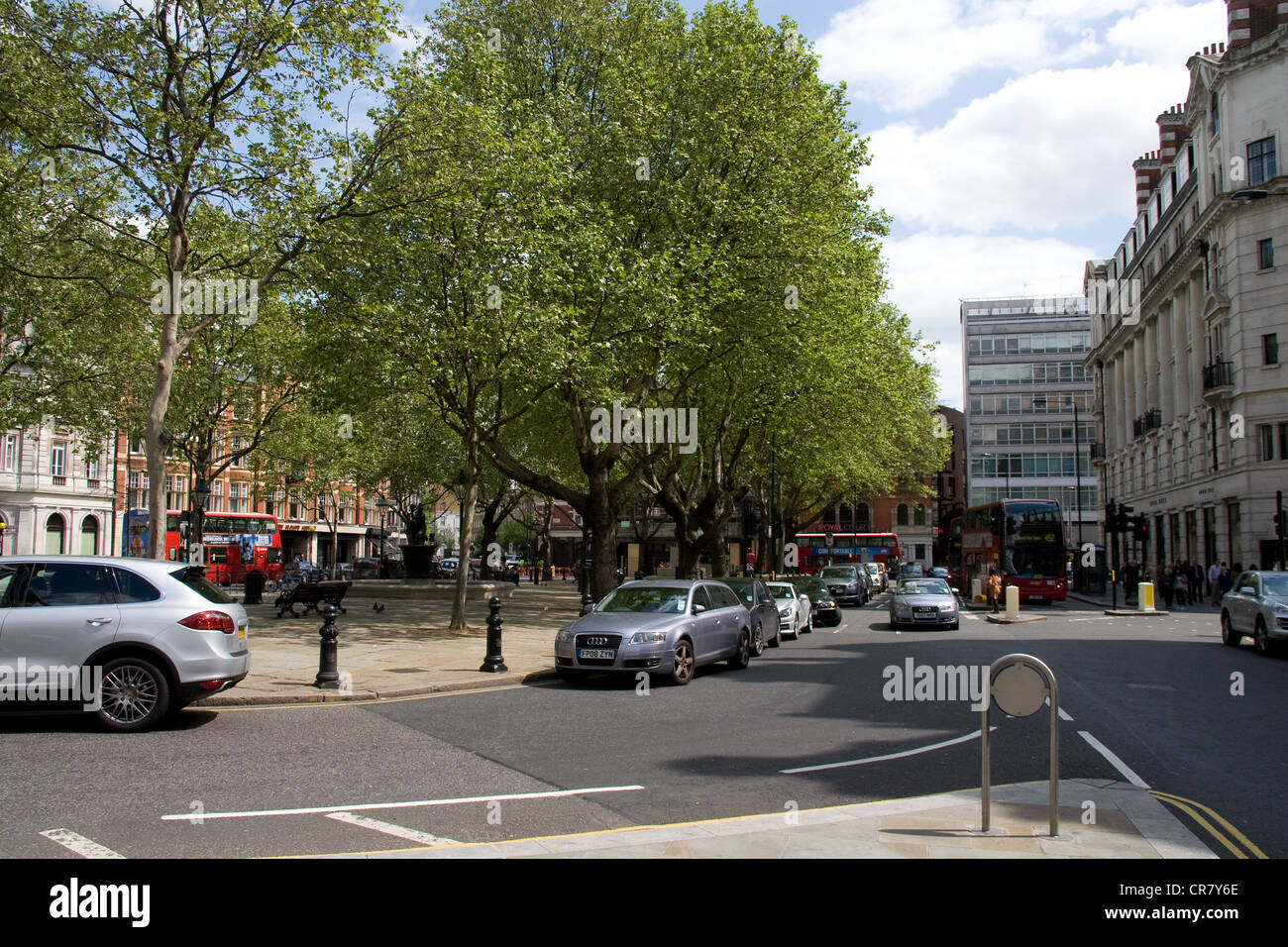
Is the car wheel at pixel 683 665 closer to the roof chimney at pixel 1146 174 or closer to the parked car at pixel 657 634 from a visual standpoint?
the parked car at pixel 657 634

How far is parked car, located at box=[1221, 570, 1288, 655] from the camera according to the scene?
17047 millimetres

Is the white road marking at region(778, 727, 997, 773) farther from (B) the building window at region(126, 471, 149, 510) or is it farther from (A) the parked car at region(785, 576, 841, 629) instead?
(B) the building window at region(126, 471, 149, 510)

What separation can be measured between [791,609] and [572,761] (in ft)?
49.4

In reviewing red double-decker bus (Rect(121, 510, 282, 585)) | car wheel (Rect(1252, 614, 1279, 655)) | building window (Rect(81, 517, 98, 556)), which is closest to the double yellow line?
car wheel (Rect(1252, 614, 1279, 655))

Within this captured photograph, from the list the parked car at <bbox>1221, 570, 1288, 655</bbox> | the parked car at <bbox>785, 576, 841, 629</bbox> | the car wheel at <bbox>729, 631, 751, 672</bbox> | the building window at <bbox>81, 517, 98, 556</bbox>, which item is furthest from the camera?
the building window at <bbox>81, 517, 98, 556</bbox>

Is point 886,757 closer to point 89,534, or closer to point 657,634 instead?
point 657,634

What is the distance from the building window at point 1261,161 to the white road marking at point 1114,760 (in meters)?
37.3

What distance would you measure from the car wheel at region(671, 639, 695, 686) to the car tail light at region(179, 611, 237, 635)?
5.96 meters

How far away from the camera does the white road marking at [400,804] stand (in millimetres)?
6133

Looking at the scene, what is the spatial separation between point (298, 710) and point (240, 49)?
11399mm

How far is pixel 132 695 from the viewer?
914 centimetres

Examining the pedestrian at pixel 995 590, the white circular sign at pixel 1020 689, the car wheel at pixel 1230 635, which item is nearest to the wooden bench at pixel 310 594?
the car wheel at pixel 1230 635
